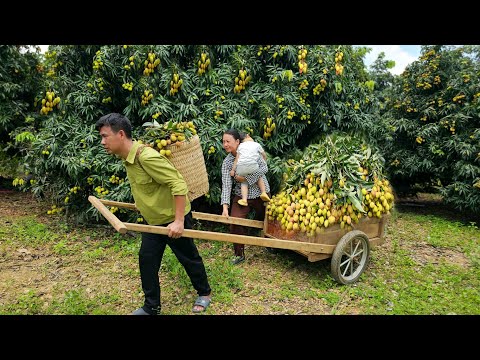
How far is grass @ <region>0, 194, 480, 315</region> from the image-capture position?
3766 millimetres

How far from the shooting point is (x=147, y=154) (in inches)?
118

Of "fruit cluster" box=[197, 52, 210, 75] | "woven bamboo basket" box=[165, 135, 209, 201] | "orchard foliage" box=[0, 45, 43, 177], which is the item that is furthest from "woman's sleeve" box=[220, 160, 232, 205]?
"orchard foliage" box=[0, 45, 43, 177]

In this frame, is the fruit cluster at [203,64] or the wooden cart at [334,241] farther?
the fruit cluster at [203,64]

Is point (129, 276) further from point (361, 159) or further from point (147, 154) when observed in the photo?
point (361, 159)

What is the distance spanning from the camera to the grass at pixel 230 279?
12.4 ft

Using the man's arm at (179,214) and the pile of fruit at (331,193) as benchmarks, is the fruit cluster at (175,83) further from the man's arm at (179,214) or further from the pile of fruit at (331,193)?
the man's arm at (179,214)

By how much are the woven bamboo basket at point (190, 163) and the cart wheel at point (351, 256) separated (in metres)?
1.62

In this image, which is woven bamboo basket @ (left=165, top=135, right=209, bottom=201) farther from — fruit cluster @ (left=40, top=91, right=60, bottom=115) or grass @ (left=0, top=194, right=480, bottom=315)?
fruit cluster @ (left=40, top=91, right=60, bottom=115)

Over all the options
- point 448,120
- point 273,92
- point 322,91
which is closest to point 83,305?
point 273,92

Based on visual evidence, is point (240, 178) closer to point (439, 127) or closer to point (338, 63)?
point (338, 63)

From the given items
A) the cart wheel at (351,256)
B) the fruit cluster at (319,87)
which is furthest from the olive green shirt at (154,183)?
the fruit cluster at (319,87)

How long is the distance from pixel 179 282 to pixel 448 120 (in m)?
6.55

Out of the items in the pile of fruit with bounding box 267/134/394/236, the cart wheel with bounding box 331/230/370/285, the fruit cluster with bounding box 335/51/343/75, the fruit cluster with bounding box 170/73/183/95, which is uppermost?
the fruit cluster with bounding box 335/51/343/75

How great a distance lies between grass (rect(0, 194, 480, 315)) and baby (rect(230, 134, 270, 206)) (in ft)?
3.27
